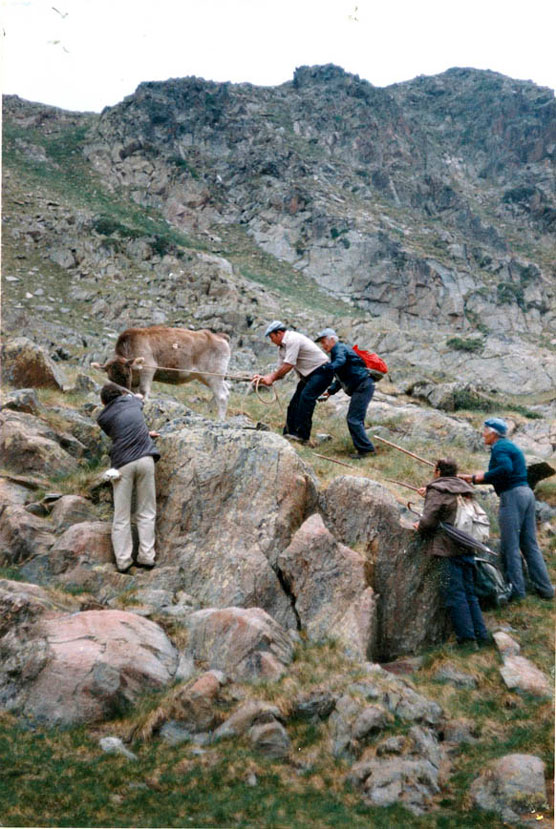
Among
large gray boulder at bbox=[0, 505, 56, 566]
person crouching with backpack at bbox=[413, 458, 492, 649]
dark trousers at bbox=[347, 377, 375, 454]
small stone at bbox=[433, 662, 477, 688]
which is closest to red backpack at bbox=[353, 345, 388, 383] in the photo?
dark trousers at bbox=[347, 377, 375, 454]

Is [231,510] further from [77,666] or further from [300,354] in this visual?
[300,354]

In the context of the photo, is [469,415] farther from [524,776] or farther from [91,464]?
[524,776]

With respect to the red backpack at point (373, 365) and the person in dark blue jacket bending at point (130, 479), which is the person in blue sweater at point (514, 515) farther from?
the person in dark blue jacket bending at point (130, 479)

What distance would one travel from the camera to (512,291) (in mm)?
60719

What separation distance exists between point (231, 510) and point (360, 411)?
411 cm

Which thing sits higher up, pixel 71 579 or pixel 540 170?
pixel 540 170

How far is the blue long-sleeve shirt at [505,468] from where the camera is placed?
9062 mm

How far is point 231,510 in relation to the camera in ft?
29.1

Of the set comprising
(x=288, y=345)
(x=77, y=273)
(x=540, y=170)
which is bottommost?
(x=77, y=273)

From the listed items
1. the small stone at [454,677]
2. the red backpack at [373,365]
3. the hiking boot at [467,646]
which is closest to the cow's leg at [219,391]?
the red backpack at [373,365]

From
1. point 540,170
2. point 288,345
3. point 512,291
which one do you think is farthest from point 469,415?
point 540,170

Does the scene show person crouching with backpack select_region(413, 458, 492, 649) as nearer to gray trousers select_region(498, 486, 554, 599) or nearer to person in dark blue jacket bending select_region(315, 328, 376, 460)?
gray trousers select_region(498, 486, 554, 599)

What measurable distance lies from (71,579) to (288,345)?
211 inches

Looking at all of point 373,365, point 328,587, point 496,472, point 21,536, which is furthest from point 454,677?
point 373,365
